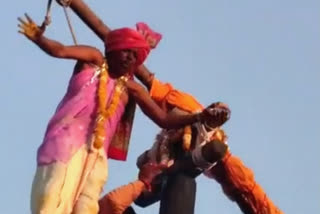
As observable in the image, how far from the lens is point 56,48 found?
5254 mm

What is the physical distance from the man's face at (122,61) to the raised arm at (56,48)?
5 cm

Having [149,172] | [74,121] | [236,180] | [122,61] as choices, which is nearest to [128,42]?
[122,61]

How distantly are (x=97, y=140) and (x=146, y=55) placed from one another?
0.48m

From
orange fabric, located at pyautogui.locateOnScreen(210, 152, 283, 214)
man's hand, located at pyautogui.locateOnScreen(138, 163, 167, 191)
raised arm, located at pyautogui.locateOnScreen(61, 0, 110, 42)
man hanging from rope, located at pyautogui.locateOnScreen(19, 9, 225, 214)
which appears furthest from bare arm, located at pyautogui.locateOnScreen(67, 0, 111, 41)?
orange fabric, located at pyautogui.locateOnScreen(210, 152, 283, 214)

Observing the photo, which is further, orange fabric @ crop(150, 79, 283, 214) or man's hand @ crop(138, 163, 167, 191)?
orange fabric @ crop(150, 79, 283, 214)

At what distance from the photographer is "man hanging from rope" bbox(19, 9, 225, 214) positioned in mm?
5121

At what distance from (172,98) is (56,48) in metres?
0.94

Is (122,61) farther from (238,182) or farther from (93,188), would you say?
(238,182)

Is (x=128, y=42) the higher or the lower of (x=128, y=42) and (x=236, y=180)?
the higher

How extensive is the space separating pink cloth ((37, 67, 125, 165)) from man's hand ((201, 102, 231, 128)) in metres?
0.39

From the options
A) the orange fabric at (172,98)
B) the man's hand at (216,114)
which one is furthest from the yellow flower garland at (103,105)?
the orange fabric at (172,98)

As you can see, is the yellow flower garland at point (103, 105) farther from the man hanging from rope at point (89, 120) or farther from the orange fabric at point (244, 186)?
the orange fabric at point (244, 186)

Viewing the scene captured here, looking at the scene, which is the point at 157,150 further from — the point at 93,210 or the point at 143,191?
the point at 93,210

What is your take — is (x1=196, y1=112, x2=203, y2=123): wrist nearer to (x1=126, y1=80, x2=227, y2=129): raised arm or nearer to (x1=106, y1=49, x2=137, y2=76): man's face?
(x1=126, y1=80, x2=227, y2=129): raised arm
